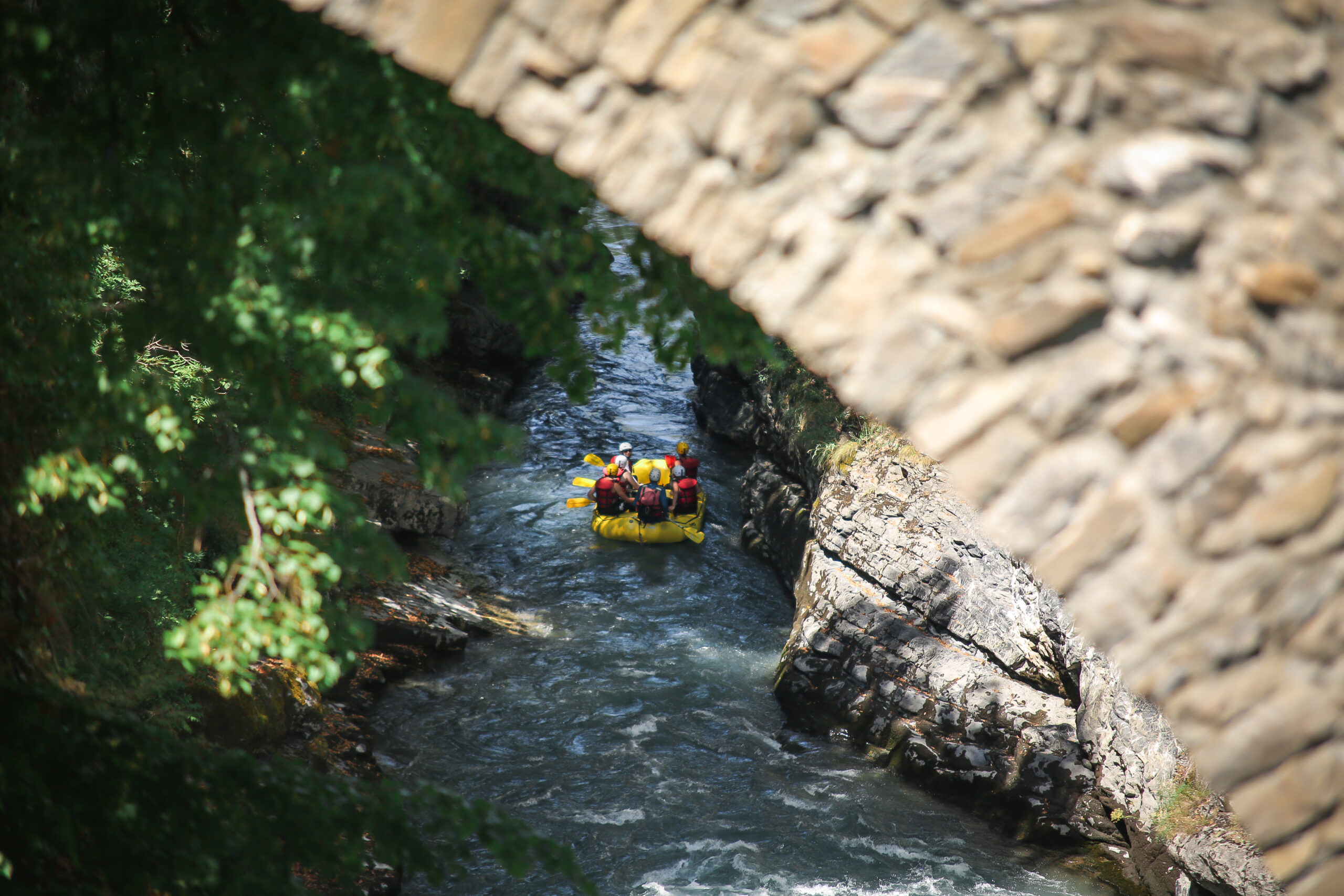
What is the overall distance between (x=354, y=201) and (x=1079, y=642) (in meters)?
5.93

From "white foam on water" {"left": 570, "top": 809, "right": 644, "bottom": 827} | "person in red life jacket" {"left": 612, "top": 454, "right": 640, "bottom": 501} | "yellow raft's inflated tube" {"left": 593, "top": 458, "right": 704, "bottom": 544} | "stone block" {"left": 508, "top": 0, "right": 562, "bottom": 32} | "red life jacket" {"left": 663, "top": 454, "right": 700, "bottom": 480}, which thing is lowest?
"white foam on water" {"left": 570, "top": 809, "right": 644, "bottom": 827}

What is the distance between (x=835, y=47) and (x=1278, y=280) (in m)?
0.97

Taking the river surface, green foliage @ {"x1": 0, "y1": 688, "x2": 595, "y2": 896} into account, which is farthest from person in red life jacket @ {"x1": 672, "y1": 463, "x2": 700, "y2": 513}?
green foliage @ {"x1": 0, "y1": 688, "x2": 595, "y2": 896}

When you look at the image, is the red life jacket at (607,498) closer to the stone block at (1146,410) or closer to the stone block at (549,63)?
the stone block at (549,63)

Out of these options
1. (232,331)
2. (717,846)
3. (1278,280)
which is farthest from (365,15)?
(717,846)

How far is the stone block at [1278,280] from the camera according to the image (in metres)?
1.60

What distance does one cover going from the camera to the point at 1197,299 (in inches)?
63.5

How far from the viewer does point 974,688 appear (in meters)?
6.71

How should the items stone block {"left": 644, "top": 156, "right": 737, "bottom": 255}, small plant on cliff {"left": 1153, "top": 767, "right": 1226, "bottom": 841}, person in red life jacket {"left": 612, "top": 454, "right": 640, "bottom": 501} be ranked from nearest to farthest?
1. stone block {"left": 644, "top": 156, "right": 737, "bottom": 255}
2. small plant on cliff {"left": 1153, "top": 767, "right": 1226, "bottom": 841}
3. person in red life jacket {"left": 612, "top": 454, "right": 640, "bottom": 501}

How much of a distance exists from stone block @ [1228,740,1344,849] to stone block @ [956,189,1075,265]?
1.16 metres

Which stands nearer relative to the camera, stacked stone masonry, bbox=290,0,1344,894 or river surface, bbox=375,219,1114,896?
stacked stone masonry, bbox=290,0,1344,894

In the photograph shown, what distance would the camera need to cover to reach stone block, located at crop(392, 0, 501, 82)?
2.01m

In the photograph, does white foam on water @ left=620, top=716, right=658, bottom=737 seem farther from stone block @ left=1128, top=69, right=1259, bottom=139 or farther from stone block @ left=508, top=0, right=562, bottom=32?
stone block @ left=1128, top=69, right=1259, bottom=139

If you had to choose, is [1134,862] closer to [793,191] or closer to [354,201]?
[793,191]
